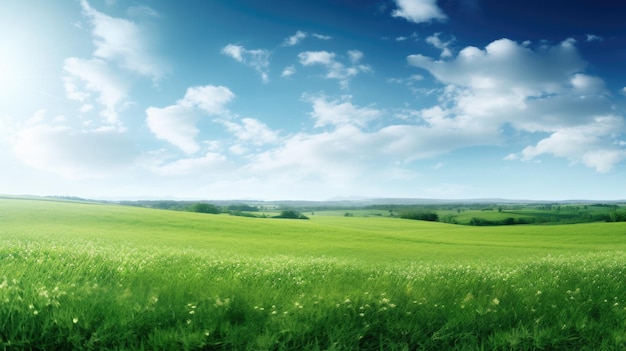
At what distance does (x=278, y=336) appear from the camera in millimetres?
4621

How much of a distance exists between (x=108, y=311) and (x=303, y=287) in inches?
A: 122

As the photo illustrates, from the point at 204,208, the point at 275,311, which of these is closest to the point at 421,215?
the point at 204,208

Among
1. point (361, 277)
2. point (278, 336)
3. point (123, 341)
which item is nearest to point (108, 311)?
point (123, 341)

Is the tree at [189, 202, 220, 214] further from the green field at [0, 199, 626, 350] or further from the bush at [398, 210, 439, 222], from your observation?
the green field at [0, 199, 626, 350]

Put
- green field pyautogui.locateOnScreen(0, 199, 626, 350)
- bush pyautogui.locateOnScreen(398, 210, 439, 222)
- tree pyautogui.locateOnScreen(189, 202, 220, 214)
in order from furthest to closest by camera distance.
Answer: bush pyautogui.locateOnScreen(398, 210, 439, 222) → tree pyautogui.locateOnScreen(189, 202, 220, 214) → green field pyautogui.locateOnScreen(0, 199, 626, 350)

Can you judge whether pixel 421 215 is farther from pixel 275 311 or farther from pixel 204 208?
pixel 275 311

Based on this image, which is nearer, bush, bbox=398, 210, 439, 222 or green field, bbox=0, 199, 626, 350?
green field, bbox=0, 199, 626, 350

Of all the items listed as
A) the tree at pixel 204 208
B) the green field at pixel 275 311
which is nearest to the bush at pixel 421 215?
the tree at pixel 204 208

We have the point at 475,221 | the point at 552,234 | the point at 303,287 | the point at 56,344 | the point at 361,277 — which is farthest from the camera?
the point at 475,221

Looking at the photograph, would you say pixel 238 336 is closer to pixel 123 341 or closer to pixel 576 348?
pixel 123 341

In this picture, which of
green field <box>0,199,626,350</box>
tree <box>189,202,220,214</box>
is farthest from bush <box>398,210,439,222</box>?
green field <box>0,199,626,350</box>

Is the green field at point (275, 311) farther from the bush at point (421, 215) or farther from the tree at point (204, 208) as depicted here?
the bush at point (421, 215)

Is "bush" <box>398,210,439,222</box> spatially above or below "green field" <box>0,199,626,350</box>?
below

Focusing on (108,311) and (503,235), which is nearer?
(108,311)
